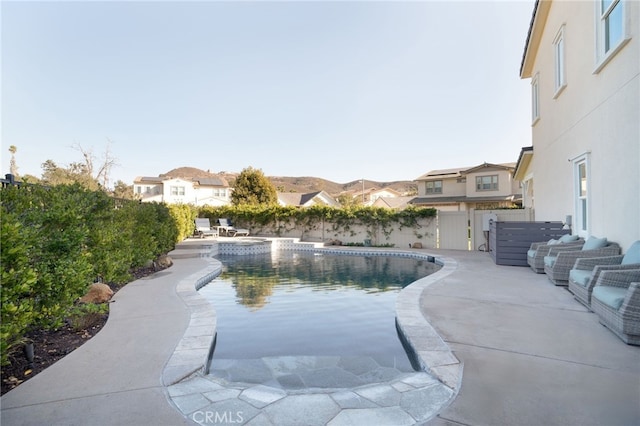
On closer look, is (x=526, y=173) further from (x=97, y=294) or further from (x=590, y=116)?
(x=97, y=294)

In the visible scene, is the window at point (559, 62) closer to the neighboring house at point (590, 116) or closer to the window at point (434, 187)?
the neighboring house at point (590, 116)

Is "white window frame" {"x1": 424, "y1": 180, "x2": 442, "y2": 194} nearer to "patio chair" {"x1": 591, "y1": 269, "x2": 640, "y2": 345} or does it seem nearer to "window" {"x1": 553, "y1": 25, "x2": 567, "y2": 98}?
"window" {"x1": 553, "y1": 25, "x2": 567, "y2": 98}

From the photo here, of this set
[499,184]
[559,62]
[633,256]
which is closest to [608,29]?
[559,62]

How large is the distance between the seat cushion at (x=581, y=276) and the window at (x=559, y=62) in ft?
17.9

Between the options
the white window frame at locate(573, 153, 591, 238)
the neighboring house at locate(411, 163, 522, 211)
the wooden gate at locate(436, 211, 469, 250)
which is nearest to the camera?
the white window frame at locate(573, 153, 591, 238)

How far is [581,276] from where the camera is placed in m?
4.72

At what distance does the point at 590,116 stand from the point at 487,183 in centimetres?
2438

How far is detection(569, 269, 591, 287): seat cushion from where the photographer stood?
456 centimetres

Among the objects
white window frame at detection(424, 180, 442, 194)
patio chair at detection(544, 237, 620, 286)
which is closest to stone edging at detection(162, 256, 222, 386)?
patio chair at detection(544, 237, 620, 286)

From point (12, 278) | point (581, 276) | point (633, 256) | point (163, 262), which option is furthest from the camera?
point (163, 262)

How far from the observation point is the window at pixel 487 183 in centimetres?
2883

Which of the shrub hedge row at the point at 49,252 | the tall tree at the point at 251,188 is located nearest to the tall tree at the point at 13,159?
the tall tree at the point at 251,188

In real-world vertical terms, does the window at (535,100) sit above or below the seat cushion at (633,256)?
above

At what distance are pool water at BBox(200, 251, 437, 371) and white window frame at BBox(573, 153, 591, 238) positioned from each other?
365 centimetres
